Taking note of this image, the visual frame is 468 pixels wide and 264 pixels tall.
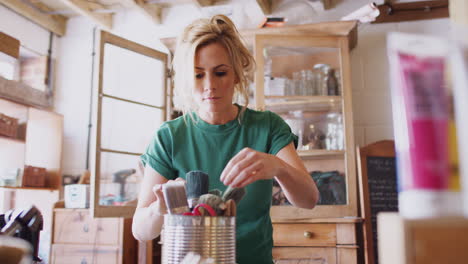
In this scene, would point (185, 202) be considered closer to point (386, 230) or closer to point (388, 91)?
point (386, 230)

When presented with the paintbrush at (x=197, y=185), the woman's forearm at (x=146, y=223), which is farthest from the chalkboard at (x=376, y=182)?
the paintbrush at (x=197, y=185)

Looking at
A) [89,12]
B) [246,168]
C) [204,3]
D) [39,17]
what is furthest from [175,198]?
[39,17]

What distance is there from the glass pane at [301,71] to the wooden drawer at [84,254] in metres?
1.49

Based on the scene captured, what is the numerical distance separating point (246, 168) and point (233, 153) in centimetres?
42

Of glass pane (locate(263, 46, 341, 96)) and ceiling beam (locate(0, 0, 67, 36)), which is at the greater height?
ceiling beam (locate(0, 0, 67, 36))

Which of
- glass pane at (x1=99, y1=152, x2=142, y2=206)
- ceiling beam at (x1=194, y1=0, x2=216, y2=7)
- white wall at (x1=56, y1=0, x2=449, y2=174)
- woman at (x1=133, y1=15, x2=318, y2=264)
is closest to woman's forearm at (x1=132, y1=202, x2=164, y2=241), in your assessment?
woman at (x1=133, y1=15, x2=318, y2=264)

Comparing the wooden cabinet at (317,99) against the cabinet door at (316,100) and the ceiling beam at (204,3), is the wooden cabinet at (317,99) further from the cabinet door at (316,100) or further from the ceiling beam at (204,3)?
the ceiling beam at (204,3)

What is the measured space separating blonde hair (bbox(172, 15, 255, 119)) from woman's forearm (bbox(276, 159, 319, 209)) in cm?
32

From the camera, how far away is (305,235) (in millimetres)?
2588

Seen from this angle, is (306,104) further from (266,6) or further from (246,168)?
(246,168)

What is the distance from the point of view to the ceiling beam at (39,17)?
3622 millimetres

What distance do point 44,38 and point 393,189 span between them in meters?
3.24

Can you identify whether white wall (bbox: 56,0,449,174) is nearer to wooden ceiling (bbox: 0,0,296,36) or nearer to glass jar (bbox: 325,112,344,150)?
wooden ceiling (bbox: 0,0,296,36)

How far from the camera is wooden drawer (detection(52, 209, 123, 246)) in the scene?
2.95 m
